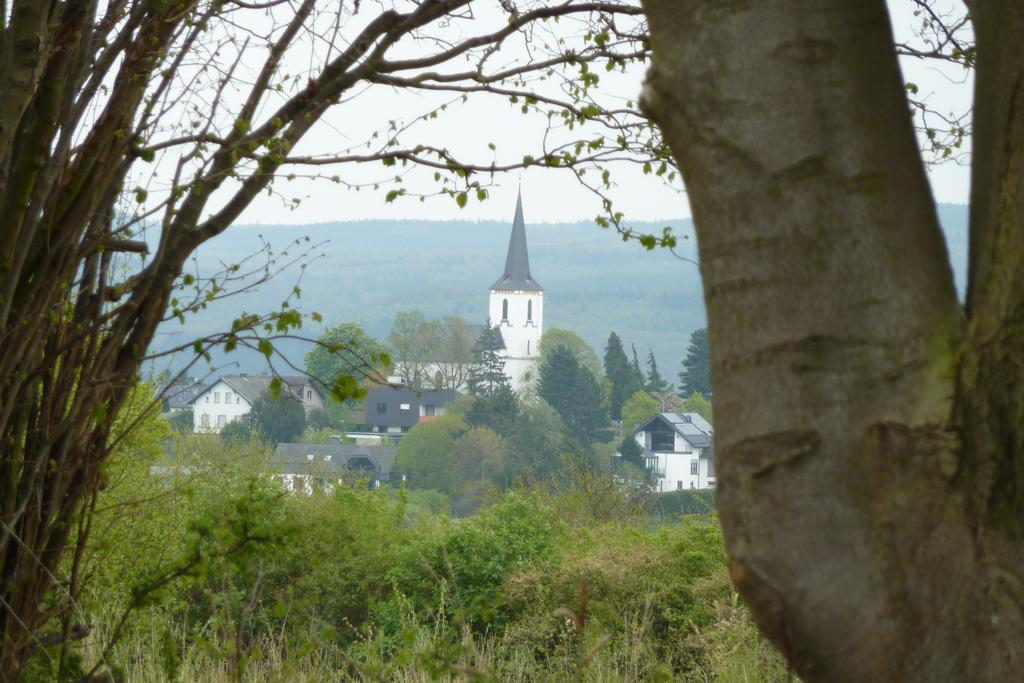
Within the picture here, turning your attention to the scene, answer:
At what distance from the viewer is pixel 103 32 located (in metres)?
2.19

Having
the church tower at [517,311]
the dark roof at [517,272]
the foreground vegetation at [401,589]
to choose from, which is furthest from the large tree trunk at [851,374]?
the church tower at [517,311]

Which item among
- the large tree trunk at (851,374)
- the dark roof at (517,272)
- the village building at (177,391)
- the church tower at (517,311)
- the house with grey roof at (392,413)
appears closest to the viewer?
the large tree trunk at (851,374)

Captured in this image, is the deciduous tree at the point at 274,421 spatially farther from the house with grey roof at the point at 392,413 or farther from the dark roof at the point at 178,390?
the dark roof at the point at 178,390

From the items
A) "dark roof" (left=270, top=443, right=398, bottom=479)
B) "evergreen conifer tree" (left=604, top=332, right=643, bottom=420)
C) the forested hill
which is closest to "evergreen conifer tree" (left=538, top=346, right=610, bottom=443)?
"evergreen conifer tree" (left=604, top=332, right=643, bottom=420)

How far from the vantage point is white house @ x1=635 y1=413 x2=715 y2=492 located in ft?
181

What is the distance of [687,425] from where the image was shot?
5759 cm

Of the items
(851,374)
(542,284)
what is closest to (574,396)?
(851,374)

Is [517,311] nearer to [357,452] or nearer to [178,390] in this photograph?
[357,452]

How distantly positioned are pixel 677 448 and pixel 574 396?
686cm

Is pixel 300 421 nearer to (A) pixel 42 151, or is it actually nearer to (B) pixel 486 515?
(B) pixel 486 515

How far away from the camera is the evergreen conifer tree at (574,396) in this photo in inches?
2276

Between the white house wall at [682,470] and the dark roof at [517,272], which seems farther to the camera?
the dark roof at [517,272]

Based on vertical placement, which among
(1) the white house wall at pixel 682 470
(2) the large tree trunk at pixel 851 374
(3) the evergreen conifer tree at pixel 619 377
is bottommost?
(1) the white house wall at pixel 682 470

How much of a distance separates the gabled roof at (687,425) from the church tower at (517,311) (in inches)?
1110
